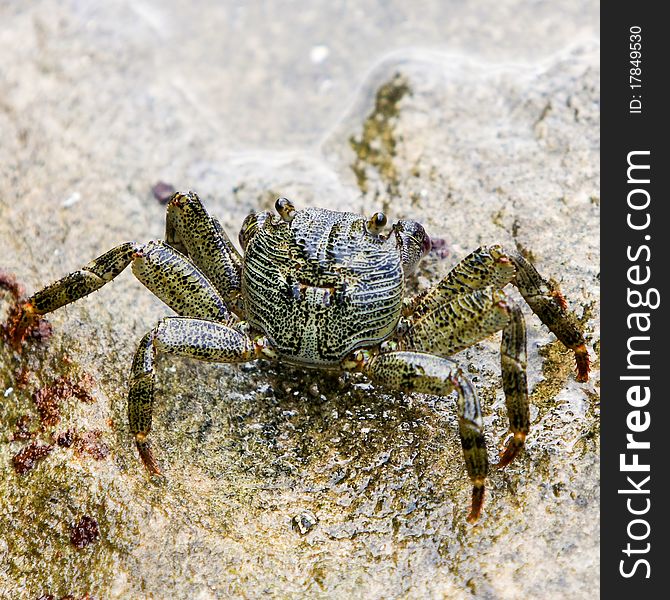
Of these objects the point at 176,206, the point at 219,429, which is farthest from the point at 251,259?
the point at 219,429

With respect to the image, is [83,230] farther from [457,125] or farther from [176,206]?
[457,125]

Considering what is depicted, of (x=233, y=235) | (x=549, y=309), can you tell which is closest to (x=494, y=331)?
(x=549, y=309)

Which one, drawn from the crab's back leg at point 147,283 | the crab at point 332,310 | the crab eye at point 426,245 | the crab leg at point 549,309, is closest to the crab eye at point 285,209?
the crab at point 332,310

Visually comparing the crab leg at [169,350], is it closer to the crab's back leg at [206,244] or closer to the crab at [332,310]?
the crab at [332,310]

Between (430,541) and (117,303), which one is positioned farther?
(117,303)

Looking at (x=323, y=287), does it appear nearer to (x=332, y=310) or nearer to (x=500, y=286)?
(x=332, y=310)

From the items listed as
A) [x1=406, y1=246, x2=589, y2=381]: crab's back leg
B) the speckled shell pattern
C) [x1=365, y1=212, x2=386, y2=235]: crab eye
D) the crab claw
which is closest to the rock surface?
the crab claw
